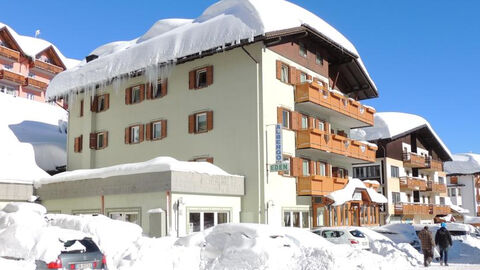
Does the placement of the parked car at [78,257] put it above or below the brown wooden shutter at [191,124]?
below

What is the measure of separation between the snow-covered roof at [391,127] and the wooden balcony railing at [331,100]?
40.3ft

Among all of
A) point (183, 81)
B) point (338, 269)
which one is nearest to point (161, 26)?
point (183, 81)

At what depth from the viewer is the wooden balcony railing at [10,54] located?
173 feet

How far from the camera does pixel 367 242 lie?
19.3m

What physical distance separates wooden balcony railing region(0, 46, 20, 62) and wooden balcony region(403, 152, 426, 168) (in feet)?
132

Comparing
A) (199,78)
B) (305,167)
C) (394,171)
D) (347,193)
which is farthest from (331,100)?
(394,171)

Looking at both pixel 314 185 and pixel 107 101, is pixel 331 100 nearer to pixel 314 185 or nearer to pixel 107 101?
pixel 314 185

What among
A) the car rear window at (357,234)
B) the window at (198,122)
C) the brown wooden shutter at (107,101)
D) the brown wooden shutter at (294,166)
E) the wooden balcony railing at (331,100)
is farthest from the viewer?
the brown wooden shutter at (107,101)

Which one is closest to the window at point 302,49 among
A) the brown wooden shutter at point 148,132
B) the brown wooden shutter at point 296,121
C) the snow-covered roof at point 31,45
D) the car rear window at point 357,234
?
the brown wooden shutter at point 296,121

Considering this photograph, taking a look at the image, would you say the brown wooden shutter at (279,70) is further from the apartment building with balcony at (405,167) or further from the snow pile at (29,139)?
the apartment building with balcony at (405,167)

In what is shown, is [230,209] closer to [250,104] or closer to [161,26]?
[250,104]

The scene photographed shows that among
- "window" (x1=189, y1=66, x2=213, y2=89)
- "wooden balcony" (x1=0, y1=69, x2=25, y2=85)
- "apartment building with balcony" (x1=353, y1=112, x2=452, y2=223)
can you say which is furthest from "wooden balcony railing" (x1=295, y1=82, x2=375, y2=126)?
"wooden balcony" (x1=0, y1=69, x2=25, y2=85)

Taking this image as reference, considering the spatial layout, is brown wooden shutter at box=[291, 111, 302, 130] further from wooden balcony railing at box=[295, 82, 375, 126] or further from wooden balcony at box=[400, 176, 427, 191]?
wooden balcony at box=[400, 176, 427, 191]

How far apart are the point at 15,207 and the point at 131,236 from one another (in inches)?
211
